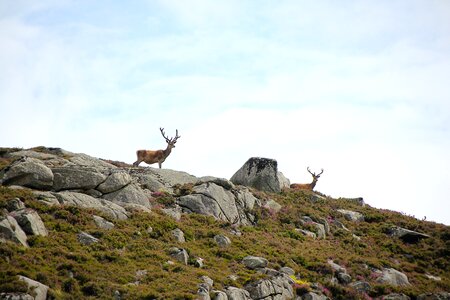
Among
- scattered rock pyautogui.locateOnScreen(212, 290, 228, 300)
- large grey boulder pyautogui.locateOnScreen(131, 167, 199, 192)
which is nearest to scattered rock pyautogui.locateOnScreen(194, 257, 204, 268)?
scattered rock pyautogui.locateOnScreen(212, 290, 228, 300)

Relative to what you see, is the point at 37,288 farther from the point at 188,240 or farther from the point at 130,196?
the point at 130,196

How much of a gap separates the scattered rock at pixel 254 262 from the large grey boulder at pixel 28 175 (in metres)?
12.5

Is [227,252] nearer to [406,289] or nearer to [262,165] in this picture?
[406,289]

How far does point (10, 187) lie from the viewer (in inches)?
995

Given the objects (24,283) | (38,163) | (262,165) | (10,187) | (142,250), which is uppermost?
(262,165)

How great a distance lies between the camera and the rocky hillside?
18.9 meters

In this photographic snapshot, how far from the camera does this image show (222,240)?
2730 centimetres

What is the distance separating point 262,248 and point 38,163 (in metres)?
14.6

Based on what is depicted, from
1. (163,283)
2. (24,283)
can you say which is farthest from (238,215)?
(24,283)

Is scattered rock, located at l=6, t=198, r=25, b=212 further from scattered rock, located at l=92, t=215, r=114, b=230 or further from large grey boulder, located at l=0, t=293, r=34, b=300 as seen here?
large grey boulder, located at l=0, t=293, r=34, b=300

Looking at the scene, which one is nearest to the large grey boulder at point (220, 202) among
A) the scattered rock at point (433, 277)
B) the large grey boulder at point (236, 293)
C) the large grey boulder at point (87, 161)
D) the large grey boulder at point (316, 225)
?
the large grey boulder at point (316, 225)

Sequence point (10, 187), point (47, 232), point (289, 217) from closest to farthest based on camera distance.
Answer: point (47, 232)
point (10, 187)
point (289, 217)

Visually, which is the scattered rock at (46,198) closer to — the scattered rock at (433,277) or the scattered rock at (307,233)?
the scattered rock at (307,233)

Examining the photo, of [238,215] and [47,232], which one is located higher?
[238,215]
